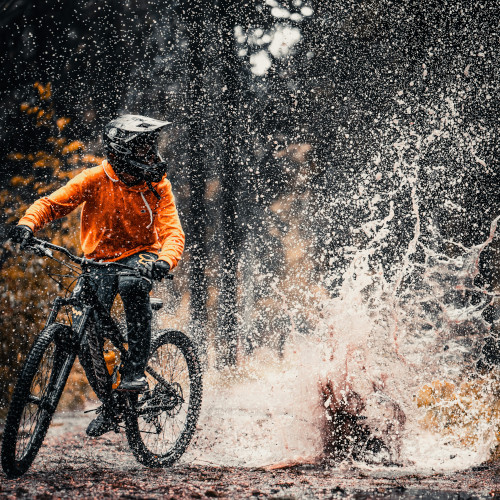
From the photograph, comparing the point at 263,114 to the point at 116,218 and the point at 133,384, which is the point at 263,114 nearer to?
the point at 116,218

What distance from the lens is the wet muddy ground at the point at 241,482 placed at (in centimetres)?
318

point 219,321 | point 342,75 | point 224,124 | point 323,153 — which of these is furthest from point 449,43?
point 219,321

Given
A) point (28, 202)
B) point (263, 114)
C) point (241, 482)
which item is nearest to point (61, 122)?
point (28, 202)

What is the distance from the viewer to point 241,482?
3.68 m

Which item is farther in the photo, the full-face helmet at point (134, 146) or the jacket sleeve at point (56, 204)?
the full-face helmet at point (134, 146)

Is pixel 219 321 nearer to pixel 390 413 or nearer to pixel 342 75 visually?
pixel 342 75

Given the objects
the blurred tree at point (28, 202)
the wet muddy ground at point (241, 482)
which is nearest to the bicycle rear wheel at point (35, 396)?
the wet muddy ground at point (241, 482)

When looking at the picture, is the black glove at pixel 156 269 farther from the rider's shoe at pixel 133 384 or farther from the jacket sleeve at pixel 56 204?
the rider's shoe at pixel 133 384

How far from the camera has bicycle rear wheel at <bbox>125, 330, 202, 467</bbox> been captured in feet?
13.5

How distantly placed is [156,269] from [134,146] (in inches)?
34.8

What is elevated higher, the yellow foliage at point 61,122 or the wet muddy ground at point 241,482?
the yellow foliage at point 61,122

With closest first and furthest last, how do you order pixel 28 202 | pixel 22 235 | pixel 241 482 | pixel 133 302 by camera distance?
1. pixel 22 235
2. pixel 241 482
3. pixel 133 302
4. pixel 28 202

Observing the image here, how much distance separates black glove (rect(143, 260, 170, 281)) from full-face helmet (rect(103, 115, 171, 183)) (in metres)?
0.66

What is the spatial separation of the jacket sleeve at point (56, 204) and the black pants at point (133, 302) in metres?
0.49
